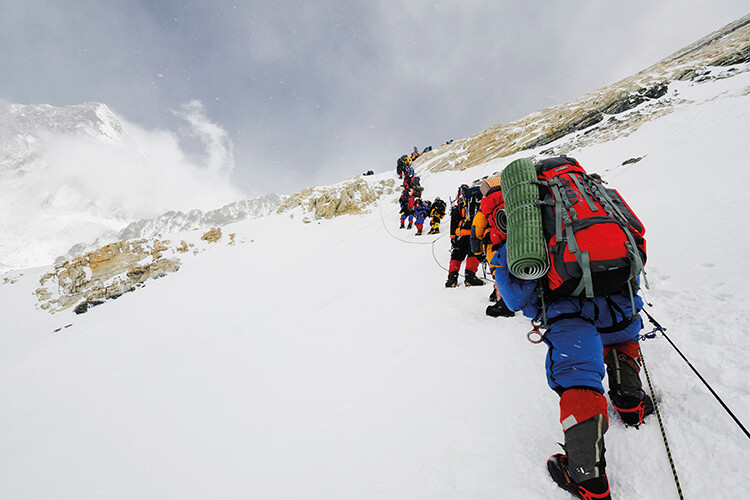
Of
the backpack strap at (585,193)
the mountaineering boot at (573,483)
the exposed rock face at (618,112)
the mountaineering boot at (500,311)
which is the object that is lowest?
the mountaineering boot at (573,483)

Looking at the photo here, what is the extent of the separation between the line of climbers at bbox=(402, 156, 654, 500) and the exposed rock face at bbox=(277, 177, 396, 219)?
1876cm

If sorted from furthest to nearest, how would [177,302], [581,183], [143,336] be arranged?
[177,302], [143,336], [581,183]

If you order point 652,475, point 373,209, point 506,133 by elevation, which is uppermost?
point 506,133

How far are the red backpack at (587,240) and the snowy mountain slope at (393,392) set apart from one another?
3.57 ft

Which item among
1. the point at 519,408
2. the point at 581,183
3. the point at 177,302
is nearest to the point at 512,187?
the point at 581,183

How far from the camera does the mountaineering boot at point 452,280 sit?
5254 mm

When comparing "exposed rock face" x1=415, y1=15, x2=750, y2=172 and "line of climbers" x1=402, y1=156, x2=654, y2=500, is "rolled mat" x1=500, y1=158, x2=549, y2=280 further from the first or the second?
"exposed rock face" x1=415, y1=15, x2=750, y2=172

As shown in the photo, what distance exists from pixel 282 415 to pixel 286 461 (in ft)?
2.31

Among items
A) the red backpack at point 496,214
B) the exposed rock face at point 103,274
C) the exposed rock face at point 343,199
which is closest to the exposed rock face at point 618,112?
the exposed rock face at point 343,199

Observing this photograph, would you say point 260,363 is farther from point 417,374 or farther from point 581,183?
point 581,183

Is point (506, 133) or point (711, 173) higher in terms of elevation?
point (506, 133)

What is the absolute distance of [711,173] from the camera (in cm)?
473

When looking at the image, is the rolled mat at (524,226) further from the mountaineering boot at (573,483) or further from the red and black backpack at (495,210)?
the mountaineering boot at (573,483)

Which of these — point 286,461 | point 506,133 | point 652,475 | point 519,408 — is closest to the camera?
point 652,475
